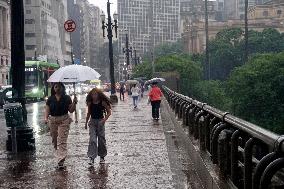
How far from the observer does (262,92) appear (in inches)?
2347

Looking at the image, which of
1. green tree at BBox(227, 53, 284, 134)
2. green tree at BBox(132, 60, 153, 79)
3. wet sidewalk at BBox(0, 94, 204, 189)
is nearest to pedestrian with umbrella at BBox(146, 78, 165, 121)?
wet sidewalk at BBox(0, 94, 204, 189)

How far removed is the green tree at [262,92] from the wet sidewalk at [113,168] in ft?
141

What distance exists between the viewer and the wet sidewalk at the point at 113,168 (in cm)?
823

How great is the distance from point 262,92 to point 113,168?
52.1m

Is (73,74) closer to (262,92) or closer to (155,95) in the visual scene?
(155,95)

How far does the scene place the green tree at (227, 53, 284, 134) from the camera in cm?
5709

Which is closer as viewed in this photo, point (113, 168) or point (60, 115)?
Answer: point (113, 168)

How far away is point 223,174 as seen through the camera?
6742 mm

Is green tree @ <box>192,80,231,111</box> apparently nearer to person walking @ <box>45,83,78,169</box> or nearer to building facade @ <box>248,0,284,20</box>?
building facade @ <box>248,0,284,20</box>

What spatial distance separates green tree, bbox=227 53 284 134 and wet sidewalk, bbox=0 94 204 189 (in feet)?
141

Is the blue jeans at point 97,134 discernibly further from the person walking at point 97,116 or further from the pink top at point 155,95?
the pink top at point 155,95

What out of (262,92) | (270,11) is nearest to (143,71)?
(262,92)

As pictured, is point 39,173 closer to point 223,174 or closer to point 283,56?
point 223,174

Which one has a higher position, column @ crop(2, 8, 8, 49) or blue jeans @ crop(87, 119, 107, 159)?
column @ crop(2, 8, 8, 49)
